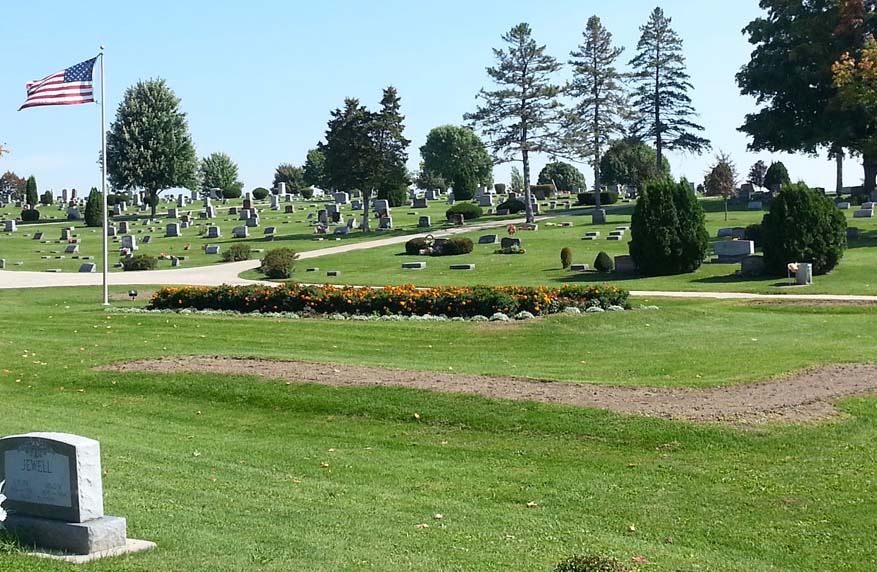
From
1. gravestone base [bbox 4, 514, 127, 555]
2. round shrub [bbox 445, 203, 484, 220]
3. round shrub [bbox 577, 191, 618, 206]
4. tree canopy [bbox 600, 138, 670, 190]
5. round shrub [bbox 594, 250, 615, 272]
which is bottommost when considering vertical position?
gravestone base [bbox 4, 514, 127, 555]

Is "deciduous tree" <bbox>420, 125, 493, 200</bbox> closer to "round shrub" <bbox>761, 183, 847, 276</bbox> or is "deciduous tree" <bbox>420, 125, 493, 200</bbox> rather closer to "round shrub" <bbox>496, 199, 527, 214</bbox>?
"round shrub" <bbox>496, 199, 527, 214</bbox>

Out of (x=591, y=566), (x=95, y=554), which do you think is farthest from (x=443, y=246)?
(x=591, y=566)

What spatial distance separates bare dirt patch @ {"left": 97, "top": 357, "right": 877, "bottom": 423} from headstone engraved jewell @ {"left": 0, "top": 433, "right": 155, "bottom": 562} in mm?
7084

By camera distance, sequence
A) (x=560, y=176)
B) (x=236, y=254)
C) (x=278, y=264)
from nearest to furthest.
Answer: (x=278, y=264) < (x=236, y=254) < (x=560, y=176)

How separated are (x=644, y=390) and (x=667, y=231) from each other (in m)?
24.3

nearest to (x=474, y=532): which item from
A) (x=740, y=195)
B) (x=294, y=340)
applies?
(x=294, y=340)

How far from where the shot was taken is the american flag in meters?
27.7

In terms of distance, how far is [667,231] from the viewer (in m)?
37.7

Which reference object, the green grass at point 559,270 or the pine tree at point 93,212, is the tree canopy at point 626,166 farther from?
the pine tree at point 93,212

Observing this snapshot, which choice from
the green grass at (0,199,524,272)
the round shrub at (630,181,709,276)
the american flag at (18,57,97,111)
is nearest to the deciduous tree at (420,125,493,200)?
the green grass at (0,199,524,272)

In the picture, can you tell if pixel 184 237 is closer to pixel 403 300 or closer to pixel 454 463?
pixel 403 300

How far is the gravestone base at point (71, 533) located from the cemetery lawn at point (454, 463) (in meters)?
0.33

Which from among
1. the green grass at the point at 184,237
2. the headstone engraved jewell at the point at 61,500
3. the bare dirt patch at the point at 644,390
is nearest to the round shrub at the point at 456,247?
the green grass at the point at 184,237

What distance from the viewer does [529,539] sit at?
327 inches
